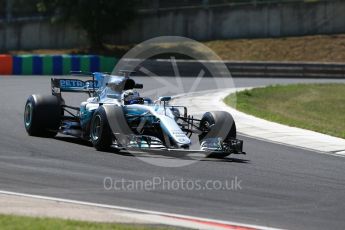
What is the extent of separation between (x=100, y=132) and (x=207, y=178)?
106 inches

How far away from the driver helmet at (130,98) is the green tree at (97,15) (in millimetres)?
28611

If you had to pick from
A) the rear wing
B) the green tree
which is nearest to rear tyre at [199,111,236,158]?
the rear wing

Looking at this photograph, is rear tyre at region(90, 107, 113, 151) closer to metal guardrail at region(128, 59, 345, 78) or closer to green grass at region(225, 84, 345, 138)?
green grass at region(225, 84, 345, 138)

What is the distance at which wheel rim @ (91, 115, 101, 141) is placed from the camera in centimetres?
1465

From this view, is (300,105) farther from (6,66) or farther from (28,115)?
(6,66)

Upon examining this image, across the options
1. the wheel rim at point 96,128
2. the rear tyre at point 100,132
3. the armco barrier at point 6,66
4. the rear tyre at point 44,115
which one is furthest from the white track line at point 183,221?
the armco barrier at point 6,66

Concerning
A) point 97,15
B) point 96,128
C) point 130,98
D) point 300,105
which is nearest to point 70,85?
point 130,98

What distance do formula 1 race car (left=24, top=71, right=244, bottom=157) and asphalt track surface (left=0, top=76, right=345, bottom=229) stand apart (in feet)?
0.82

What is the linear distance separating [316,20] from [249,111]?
21.6 meters

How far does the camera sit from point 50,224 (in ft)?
28.1

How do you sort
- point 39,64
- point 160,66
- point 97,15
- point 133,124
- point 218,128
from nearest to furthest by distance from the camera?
1. point 133,124
2. point 218,128
3. point 39,64
4. point 160,66
5. point 97,15

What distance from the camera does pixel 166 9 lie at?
45.8 metres

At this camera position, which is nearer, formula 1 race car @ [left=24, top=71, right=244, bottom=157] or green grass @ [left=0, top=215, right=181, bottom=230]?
green grass @ [left=0, top=215, right=181, bottom=230]

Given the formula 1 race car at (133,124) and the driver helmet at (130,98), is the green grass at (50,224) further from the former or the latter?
the driver helmet at (130,98)
